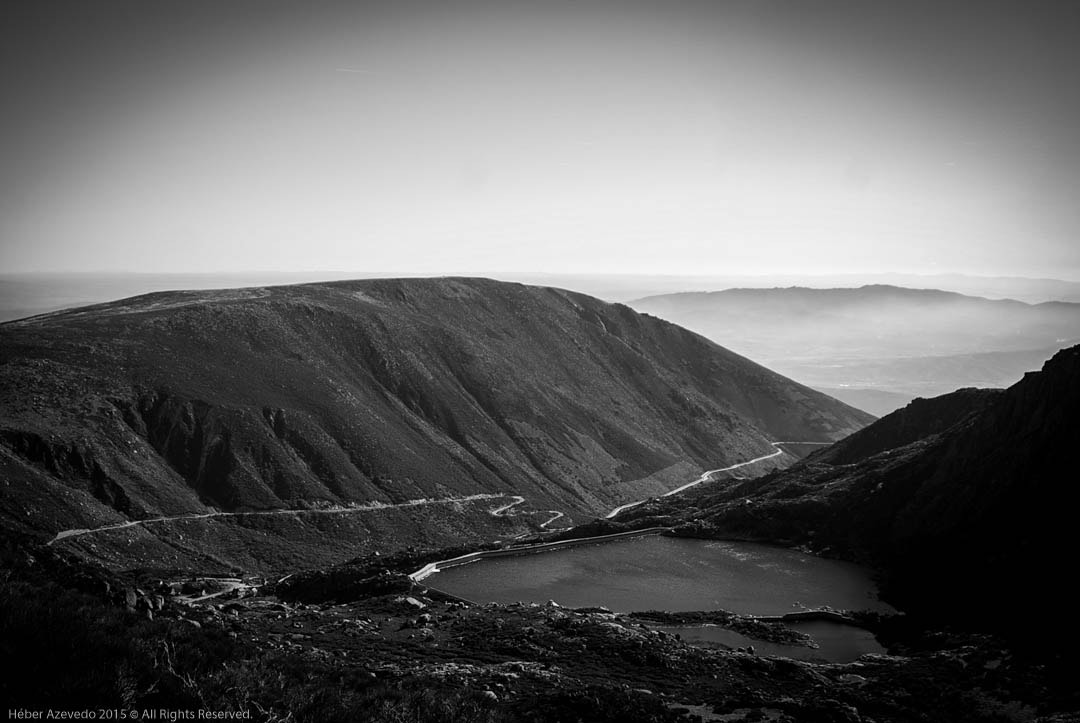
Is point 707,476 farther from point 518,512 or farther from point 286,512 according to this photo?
point 286,512

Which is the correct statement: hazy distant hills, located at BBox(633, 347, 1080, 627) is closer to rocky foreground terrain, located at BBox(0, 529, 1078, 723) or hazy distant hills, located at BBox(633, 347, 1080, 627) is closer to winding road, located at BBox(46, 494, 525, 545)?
rocky foreground terrain, located at BBox(0, 529, 1078, 723)

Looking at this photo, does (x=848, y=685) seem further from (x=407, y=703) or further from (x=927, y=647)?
(x=407, y=703)

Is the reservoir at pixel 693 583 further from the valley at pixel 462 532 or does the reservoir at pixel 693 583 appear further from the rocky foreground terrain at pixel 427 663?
the rocky foreground terrain at pixel 427 663

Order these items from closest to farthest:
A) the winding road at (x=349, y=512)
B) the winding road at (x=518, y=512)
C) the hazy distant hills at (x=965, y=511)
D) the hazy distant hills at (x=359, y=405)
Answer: the hazy distant hills at (x=965, y=511) < the winding road at (x=349, y=512) < the hazy distant hills at (x=359, y=405) < the winding road at (x=518, y=512)

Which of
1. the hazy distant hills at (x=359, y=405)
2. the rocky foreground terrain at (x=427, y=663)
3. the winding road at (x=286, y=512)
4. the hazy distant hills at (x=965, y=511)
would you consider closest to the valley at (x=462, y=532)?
the rocky foreground terrain at (x=427, y=663)

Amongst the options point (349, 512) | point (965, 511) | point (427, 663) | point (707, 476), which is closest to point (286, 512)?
point (349, 512)

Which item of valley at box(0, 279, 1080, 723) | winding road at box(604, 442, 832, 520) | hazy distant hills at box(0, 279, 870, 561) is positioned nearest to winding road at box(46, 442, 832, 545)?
winding road at box(604, 442, 832, 520)
